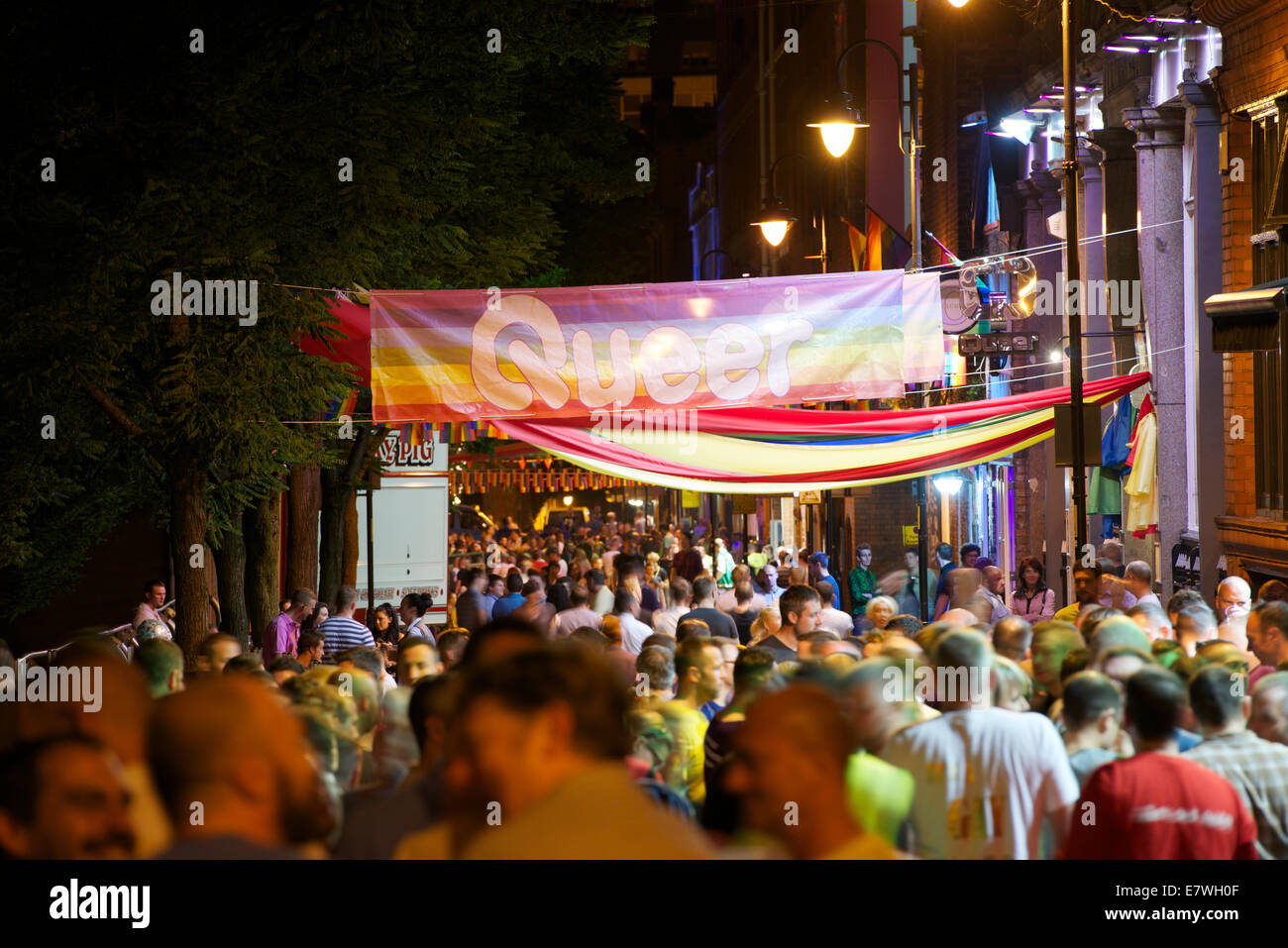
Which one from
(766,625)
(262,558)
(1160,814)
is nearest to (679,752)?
(1160,814)

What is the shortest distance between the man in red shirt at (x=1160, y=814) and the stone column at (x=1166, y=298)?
13.2m

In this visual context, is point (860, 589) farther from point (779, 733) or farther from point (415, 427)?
point (779, 733)

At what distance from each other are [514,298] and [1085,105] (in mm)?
11217

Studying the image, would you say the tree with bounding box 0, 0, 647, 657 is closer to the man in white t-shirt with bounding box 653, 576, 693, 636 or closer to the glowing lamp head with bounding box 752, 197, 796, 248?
the man in white t-shirt with bounding box 653, 576, 693, 636

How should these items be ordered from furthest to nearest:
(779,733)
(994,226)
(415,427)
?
1. (994,226)
2. (415,427)
3. (779,733)

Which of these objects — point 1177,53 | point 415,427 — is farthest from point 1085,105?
point 415,427

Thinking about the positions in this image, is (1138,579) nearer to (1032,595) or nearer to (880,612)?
(880,612)

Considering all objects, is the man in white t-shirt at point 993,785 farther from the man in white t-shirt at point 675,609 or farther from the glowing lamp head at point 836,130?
the glowing lamp head at point 836,130

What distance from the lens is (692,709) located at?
25.0 feet

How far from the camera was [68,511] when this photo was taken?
21078 mm

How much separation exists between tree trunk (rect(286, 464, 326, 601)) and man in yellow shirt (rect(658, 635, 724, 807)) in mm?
14611

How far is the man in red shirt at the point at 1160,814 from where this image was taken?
202 inches

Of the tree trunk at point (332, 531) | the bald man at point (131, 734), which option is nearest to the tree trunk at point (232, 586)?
the tree trunk at point (332, 531)

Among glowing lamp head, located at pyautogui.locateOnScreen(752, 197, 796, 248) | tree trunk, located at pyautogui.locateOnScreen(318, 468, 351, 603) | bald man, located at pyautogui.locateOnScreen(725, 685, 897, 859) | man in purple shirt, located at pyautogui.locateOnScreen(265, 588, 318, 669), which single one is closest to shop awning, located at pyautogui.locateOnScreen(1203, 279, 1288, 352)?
glowing lamp head, located at pyautogui.locateOnScreen(752, 197, 796, 248)
